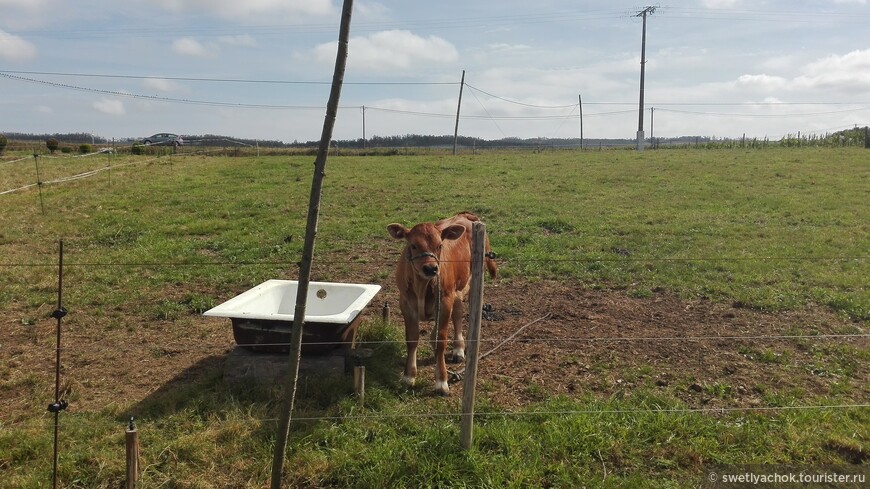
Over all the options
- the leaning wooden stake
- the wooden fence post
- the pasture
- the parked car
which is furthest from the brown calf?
the parked car

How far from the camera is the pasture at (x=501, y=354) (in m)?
3.89

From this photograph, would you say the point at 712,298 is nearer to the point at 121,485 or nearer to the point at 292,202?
the point at 121,485

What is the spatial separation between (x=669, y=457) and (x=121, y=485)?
Answer: 3.48 metres

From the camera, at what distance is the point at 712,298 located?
7566 millimetres

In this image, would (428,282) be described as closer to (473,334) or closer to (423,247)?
(423,247)

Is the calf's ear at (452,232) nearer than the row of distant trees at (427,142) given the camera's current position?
Yes

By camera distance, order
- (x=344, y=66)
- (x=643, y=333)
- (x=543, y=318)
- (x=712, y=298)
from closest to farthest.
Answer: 1. (x=344, y=66)
2. (x=643, y=333)
3. (x=543, y=318)
4. (x=712, y=298)

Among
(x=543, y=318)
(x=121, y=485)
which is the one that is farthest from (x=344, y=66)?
(x=543, y=318)

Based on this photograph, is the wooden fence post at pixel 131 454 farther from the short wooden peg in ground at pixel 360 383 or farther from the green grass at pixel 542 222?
the green grass at pixel 542 222

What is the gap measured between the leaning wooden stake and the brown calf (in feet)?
3.16

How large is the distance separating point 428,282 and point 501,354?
3.92 ft

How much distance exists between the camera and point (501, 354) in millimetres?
5844

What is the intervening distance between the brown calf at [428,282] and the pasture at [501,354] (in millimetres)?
296

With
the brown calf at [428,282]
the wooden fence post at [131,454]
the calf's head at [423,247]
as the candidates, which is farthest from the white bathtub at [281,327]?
the wooden fence post at [131,454]
